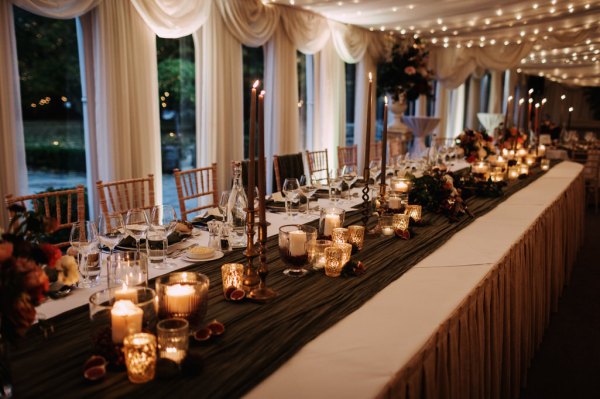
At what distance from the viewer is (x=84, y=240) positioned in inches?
70.7

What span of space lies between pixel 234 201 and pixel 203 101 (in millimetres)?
3080

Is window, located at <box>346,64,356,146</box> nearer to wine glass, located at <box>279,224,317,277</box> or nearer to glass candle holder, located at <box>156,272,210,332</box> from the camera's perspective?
wine glass, located at <box>279,224,317,277</box>

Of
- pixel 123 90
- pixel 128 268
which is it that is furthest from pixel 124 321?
pixel 123 90

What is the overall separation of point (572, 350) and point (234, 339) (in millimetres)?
2600

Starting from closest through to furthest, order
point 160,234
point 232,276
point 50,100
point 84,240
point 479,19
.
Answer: point 232,276 → point 84,240 → point 160,234 → point 50,100 → point 479,19

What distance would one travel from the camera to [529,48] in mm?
8805

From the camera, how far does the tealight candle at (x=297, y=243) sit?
1717 mm

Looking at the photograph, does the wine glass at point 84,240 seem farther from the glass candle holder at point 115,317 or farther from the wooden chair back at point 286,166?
the wooden chair back at point 286,166

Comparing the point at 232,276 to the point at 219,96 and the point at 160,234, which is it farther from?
the point at 219,96

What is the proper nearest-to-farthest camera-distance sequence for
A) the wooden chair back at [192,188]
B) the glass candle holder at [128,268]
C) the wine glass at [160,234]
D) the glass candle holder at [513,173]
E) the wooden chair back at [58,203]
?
the glass candle holder at [128,268] < the wine glass at [160,234] < the wooden chair back at [58,203] < the wooden chair back at [192,188] < the glass candle holder at [513,173]

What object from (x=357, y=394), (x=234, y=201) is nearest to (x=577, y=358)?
(x=234, y=201)

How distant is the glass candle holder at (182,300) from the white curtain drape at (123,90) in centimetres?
312

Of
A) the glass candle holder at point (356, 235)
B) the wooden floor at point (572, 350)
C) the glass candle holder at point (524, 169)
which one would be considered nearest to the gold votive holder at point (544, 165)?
the glass candle holder at point (524, 169)

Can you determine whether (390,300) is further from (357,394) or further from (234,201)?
(234,201)
